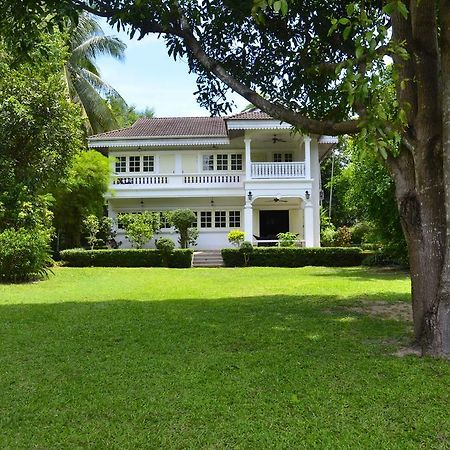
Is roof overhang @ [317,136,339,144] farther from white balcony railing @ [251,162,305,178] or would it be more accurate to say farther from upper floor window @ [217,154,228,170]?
upper floor window @ [217,154,228,170]

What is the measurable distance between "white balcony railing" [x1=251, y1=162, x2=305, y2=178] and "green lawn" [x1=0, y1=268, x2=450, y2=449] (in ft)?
49.8

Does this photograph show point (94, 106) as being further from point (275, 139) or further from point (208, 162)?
point (275, 139)

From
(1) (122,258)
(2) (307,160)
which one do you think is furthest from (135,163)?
(2) (307,160)

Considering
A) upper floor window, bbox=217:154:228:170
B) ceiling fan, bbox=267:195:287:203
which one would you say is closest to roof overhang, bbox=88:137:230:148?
upper floor window, bbox=217:154:228:170

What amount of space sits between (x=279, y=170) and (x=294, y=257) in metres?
5.37

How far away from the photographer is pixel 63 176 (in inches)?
664

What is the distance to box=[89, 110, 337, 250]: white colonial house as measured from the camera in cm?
2370

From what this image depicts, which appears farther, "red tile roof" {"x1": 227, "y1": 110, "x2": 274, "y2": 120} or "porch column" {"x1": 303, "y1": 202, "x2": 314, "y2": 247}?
"red tile roof" {"x1": 227, "y1": 110, "x2": 274, "y2": 120}

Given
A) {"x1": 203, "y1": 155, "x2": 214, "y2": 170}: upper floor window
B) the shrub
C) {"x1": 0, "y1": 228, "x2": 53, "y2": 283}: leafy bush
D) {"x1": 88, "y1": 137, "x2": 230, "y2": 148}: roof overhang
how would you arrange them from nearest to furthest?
{"x1": 0, "y1": 228, "x2": 53, "y2": 283}: leafy bush < the shrub < {"x1": 88, "y1": 137, "x2": 230, "y2": 148}: roof overhang < {"x1": 203, "y1": 155, "x2": 214, "y2": 170}: upper floor window

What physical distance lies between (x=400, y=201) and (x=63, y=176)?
530 inches

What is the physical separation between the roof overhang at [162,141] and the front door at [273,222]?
14.6 ft

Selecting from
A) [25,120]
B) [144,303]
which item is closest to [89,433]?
[144,303]

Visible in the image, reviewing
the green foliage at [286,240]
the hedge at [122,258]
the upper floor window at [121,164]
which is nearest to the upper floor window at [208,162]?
the upper floor window at [121,164]

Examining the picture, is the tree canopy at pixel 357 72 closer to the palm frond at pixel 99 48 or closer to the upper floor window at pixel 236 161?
the upper floor window at pixel 236 161
